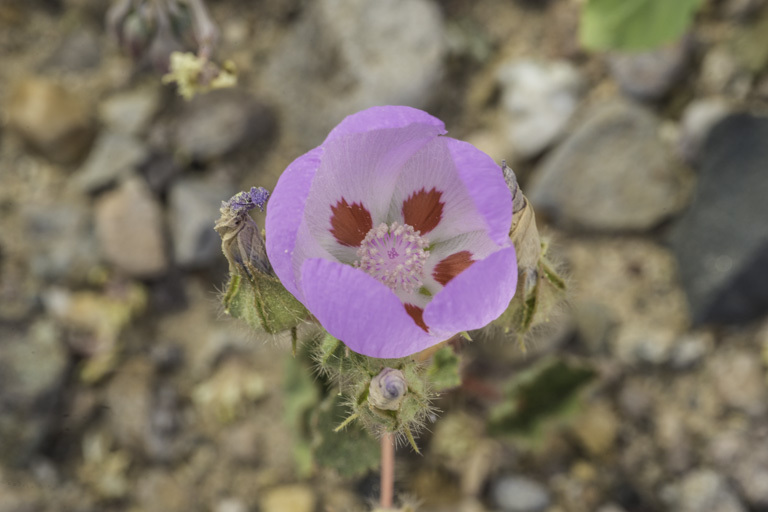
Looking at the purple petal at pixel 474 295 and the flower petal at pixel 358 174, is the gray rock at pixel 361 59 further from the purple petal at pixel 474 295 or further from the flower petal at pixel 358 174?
the purple petal at pixel 474 295

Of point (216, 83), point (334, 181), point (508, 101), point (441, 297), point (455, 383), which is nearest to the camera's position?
point (441, 297)

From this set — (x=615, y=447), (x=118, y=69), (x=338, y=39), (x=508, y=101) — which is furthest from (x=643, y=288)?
(x=118, y=69)

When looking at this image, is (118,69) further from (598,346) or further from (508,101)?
(598,346)

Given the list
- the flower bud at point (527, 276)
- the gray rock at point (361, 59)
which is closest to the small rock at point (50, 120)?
the gray rock at point (361, 59)

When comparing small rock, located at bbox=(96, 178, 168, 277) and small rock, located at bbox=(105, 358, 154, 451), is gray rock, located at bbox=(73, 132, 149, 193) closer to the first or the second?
small rock, located at bbox=(96, 178, 168, 277)

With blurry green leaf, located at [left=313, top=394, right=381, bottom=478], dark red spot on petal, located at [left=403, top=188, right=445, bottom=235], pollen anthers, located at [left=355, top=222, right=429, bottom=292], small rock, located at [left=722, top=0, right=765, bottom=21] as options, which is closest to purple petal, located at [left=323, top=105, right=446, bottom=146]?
dark red spot on petal, located at [left=403, top=188, right=445, bottom=235]

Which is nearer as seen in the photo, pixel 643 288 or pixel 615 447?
pixel 615 447

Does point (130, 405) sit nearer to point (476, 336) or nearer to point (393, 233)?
point (476, 336)

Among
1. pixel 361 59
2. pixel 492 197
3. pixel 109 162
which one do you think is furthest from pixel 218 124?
pixel 492 197
